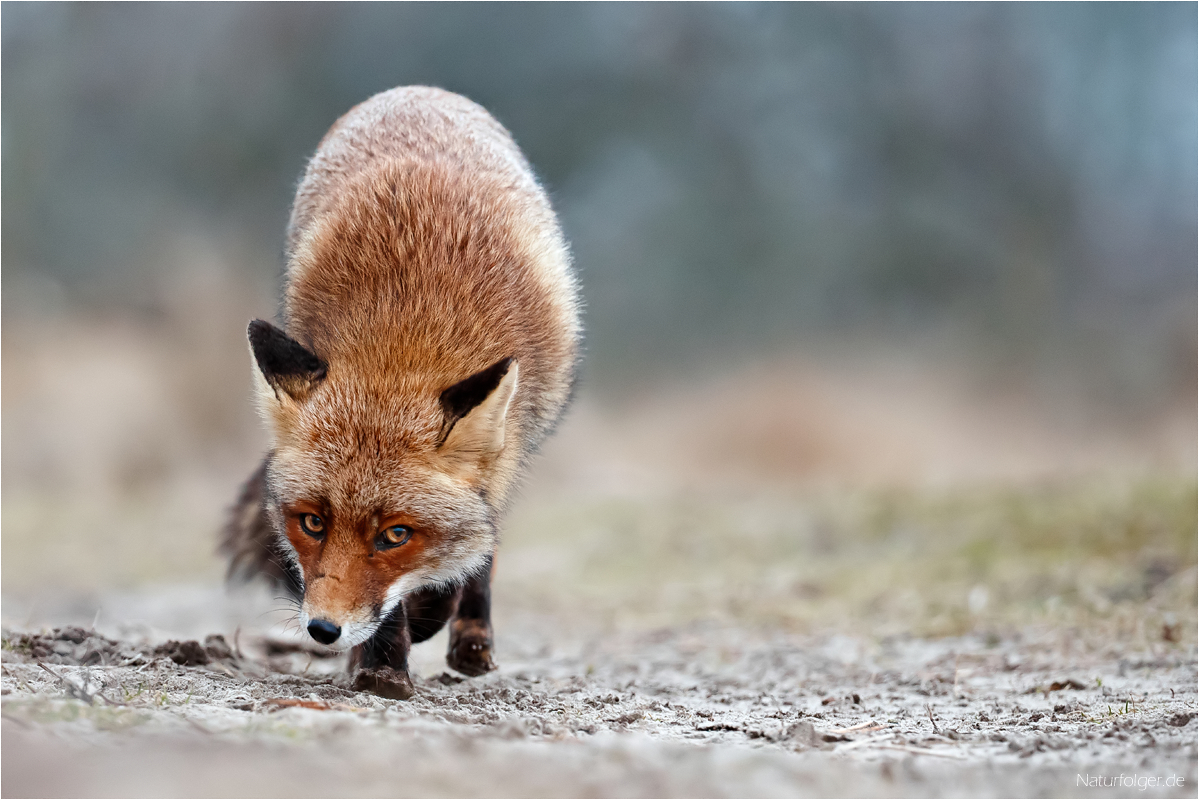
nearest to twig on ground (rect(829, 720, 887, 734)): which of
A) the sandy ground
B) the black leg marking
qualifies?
the sandy ground

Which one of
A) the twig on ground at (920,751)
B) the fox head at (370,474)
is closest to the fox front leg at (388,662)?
the fox head at (370,474)

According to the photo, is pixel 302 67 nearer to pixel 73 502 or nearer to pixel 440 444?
pixel 73 502

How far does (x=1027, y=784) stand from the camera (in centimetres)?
290

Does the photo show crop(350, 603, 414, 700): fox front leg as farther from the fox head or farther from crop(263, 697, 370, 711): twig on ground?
crop(263, 697, 370, 711): twig on ground

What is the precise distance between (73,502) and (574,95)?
11.8m

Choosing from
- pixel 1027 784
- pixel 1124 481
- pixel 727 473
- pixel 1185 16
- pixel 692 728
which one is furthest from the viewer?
pixel 727 473

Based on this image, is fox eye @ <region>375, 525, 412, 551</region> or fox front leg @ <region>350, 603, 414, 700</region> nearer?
fox eye @ <region>375, 525, 412, 551</region>

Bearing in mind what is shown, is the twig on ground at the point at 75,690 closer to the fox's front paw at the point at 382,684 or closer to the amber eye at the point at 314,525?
the amber eye at the point at 314,525

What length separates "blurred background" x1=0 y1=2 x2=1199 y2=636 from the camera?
18469 mm

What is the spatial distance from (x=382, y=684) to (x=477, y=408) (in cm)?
116

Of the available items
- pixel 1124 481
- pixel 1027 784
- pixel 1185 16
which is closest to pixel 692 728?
pixel 1027 784

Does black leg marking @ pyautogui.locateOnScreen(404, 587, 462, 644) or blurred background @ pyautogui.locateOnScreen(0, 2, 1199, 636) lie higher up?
blurred background @ pyautogui.locateOnScreen(0, 2, 1199, 636)

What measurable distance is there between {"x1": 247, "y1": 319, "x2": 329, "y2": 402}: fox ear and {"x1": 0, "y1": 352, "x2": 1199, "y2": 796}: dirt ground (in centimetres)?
116

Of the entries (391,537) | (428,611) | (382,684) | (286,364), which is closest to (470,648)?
(428,611)
